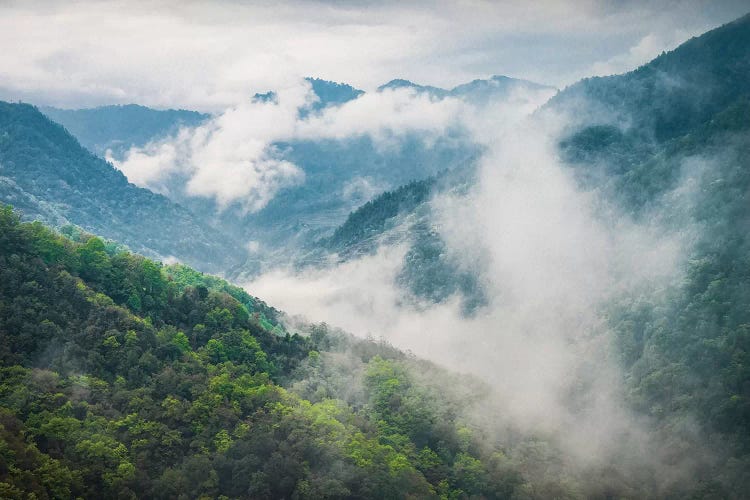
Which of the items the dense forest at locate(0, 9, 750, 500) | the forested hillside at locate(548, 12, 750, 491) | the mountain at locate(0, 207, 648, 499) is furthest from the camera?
the forested hillside at locate(548, 12, 750, 491)

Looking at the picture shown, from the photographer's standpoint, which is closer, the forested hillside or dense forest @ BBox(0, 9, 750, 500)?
dense forest @ BBox(0, 9, 750, 500)

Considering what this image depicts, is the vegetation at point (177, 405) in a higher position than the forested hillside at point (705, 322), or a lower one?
lower

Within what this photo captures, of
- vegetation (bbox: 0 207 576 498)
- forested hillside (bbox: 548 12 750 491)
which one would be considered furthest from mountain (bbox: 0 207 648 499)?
forested hillside (bbox: 548 12 750 491)

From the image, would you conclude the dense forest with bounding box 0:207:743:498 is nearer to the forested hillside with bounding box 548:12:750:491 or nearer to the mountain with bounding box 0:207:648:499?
the mountain with bounding box 0:207:648:499

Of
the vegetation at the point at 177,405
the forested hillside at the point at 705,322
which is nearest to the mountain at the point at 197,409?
the vegetation at the point at 177,405

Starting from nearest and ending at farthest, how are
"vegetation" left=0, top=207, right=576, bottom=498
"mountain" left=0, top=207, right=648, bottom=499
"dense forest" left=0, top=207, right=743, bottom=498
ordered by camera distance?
"vegetation" left=0, top=207, right=576, bottom=498
"mountain" left=0, top=207, right=648, bottom=499
"dense forest" left=0, top=207, right=743, bottom=498

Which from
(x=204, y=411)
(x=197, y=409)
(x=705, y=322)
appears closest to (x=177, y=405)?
(x=197, y=409)

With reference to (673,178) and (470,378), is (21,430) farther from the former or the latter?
(673,178)

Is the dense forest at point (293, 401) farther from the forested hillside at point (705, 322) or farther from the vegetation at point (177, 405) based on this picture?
the forested hillside at point (705, 322)

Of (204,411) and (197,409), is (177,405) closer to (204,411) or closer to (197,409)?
(197,409)

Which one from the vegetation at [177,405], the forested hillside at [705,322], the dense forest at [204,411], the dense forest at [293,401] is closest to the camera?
the vegetation at [177,405]

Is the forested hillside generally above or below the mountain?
above
